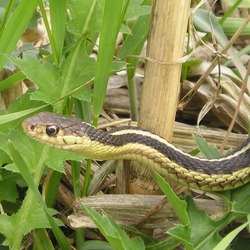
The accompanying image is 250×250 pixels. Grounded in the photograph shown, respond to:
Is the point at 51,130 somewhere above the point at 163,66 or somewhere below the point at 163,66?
below

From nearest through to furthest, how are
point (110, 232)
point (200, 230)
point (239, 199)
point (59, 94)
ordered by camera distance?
point (110, 232)
point (200, 230)
point (239, 199)
point (59, 94)

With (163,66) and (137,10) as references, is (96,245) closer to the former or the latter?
(163,66)

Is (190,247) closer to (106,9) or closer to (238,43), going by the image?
(106,9)

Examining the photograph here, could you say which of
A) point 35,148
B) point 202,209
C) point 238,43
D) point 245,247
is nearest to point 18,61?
point 35,148

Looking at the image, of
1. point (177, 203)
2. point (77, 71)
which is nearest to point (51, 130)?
point (77, 71)

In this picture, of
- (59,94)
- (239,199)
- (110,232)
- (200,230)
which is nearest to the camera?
(110,232)

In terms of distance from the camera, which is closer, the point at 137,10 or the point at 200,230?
the point at 200,230

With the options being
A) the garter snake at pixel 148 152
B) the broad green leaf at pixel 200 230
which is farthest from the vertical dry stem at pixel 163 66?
the broad green leaf at pixel 200 230

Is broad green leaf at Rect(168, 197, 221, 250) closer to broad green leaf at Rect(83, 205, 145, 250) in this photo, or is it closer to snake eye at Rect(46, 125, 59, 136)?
broad green leaf at Rect(83, 205, 145, 250)
